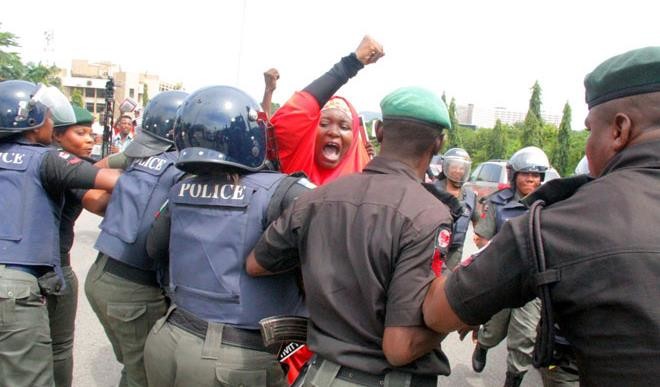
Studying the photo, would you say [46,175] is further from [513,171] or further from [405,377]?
[513,171]

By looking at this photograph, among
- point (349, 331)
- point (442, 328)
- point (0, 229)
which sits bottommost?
point (0, 229)

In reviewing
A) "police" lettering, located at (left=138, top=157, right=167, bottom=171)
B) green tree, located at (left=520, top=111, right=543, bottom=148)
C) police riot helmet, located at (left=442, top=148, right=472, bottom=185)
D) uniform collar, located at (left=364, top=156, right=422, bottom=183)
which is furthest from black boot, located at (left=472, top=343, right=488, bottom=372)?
green tree, located at (left=520, top=111, right=543, bottom=148)

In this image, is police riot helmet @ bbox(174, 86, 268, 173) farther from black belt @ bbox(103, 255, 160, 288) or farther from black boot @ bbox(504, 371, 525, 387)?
black boot @ bbox(504, 371, 525, 387)

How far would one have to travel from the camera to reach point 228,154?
87.3 inches

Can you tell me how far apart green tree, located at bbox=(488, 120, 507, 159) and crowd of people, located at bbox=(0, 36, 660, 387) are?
3177cm

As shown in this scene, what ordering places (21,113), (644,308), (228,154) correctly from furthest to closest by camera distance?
(21,113) → (228,154) → (644,308)

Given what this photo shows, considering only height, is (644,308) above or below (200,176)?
above

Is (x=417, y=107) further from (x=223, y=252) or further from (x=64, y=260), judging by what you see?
(x=64, y=260)

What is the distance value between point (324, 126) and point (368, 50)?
68 centimetres

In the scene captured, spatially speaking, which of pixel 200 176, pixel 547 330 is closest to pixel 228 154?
pixel 200 176

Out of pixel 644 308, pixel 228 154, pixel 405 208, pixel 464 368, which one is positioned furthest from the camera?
pixel 464 368

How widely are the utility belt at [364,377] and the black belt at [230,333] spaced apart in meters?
0.35

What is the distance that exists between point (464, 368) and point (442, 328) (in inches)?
153

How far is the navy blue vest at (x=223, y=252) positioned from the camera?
2092 millimetres
